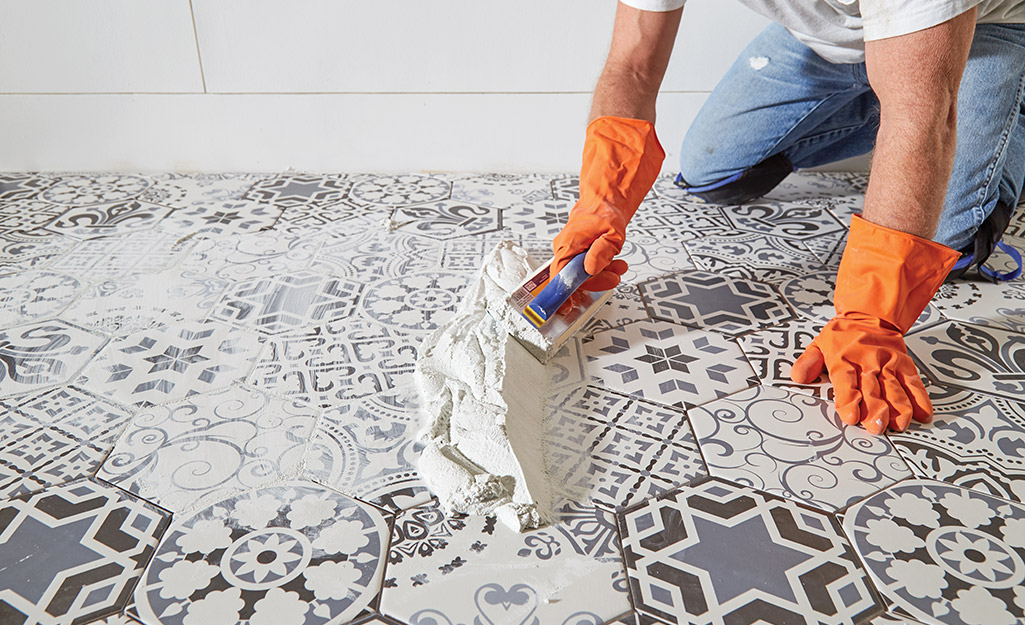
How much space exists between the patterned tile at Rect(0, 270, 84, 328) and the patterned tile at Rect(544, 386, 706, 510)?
3.43 ft

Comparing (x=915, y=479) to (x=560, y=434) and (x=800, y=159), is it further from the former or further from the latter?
(x=800, y=159)

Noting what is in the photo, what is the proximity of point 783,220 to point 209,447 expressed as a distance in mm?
1536

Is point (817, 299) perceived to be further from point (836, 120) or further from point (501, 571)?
point (501, 571)

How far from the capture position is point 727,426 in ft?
3.68

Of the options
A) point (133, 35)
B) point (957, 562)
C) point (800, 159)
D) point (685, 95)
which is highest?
point (133, 35)

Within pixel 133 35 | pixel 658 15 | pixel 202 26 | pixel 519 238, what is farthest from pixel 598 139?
pixel 133 35

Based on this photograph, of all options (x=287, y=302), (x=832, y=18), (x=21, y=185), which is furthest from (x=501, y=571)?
(x=21, y=185)

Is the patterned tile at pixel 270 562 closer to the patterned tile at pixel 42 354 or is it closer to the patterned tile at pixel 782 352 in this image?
the patterned tile at pixel 42 354

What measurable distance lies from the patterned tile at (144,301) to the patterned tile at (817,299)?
4.03ft

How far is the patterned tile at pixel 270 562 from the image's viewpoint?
81 cm

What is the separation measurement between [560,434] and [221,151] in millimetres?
1621

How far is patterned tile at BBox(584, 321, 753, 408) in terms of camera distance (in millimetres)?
1211

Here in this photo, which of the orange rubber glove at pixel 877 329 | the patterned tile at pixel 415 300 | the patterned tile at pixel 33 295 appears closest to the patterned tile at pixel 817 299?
the orange rubber glove at pixel 877 329

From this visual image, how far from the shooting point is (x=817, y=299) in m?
1.52
